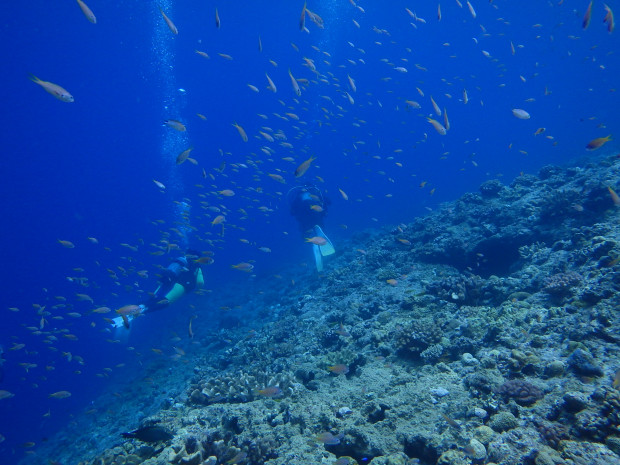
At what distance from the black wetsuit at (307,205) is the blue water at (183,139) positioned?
3.82ft

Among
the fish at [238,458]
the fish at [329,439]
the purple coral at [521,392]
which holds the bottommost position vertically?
the purple coral at [521,392]

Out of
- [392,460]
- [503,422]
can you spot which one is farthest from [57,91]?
[503,422]

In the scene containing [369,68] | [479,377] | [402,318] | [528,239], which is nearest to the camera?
[479,377]

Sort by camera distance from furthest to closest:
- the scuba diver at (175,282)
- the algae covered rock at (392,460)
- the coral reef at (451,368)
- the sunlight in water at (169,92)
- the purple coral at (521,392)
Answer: the sunlight in water at (169,92) < the scuba diver at (175,282) < the purple coral at (521,392) < the coral reef at (451,368) < the algae covered rock at (392,460)

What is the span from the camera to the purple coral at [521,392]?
11.2ft

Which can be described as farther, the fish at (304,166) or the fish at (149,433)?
the fish at (304,166)

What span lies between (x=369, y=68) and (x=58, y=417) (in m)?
145

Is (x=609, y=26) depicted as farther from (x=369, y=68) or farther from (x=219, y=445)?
(x=369, y=68)

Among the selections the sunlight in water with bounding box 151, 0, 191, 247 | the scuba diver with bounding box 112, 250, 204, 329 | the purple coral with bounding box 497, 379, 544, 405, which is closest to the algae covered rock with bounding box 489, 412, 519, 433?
the purple coral with bounding box 497, 379, 544, 405

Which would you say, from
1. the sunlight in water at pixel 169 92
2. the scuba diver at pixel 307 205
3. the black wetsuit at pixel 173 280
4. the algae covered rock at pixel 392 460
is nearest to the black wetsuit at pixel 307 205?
the scuba diver at pixel 307 205

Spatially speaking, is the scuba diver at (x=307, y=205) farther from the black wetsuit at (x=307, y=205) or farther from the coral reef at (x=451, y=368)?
the coral reef at (x=451, y=368)

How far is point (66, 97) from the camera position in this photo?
15.7ft

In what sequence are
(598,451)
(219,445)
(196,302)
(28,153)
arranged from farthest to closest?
(28,153), (196,302), (219,445), (598,451)

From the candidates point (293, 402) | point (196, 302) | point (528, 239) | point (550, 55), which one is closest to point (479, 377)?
point (293, 402)
